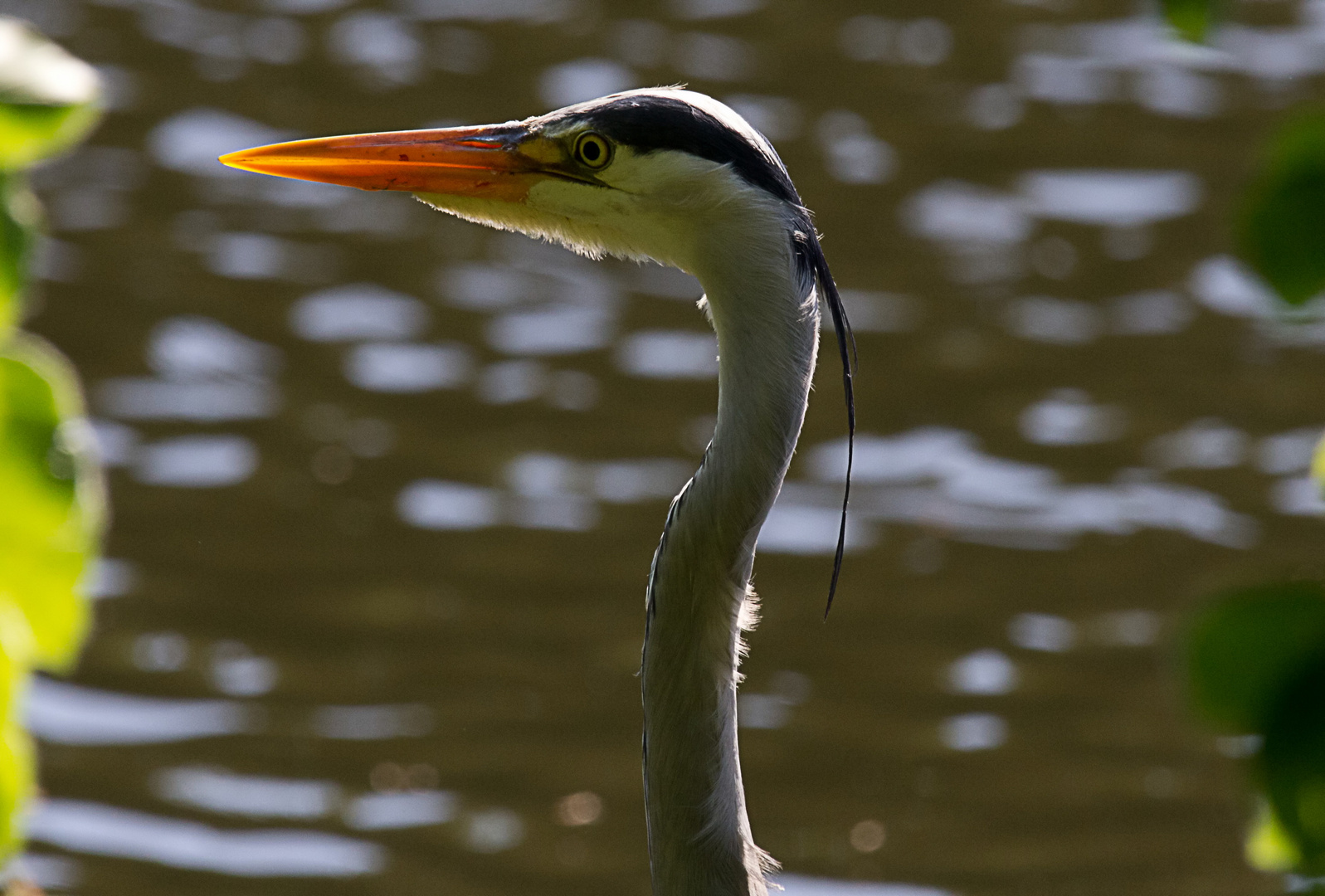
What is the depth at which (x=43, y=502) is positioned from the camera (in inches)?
24.4

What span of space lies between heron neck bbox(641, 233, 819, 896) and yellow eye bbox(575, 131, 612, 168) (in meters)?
0.28

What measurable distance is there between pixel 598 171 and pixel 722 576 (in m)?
0.71

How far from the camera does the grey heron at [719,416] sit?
2.56 meters

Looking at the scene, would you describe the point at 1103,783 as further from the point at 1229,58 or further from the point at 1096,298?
the point at 1229,58

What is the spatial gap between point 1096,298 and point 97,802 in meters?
4.50

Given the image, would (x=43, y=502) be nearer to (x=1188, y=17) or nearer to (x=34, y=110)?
(x=34, y=110)

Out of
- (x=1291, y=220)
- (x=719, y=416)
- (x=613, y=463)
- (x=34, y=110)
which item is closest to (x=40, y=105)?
(x=34, y=110)

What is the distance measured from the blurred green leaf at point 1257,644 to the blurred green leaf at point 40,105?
1.52 feet

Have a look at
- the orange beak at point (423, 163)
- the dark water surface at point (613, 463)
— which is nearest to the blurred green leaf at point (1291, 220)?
the orange beak at point (423, 163)

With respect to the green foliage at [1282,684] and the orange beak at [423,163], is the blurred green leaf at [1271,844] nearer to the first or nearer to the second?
the green foliage at [1282,684]

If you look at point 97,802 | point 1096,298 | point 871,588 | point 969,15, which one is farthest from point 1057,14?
point 97,802

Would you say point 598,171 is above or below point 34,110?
above

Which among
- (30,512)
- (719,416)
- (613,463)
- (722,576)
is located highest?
(613,463)

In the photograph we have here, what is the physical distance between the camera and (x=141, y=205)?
7.59m
